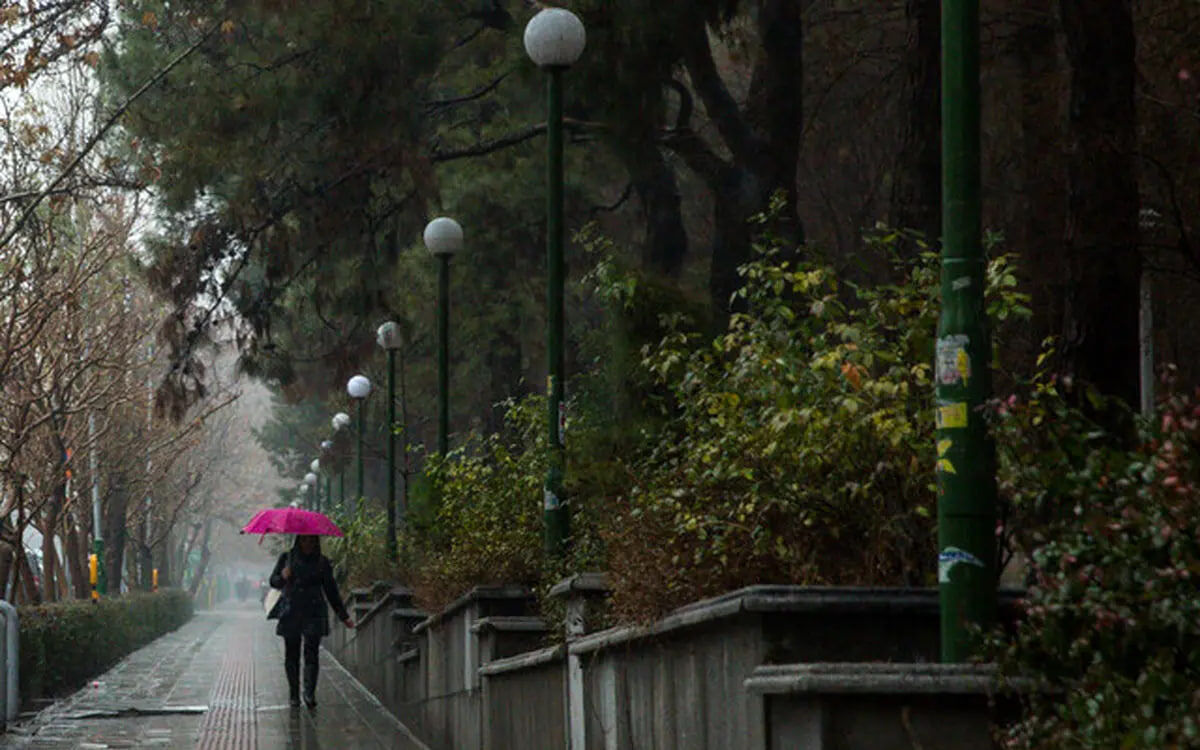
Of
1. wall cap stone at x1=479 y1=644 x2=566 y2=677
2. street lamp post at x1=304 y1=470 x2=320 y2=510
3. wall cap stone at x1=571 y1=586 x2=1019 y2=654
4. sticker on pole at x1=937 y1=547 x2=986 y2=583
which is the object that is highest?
street lamp post at x1=304 y1=470 x2=320 y2=510

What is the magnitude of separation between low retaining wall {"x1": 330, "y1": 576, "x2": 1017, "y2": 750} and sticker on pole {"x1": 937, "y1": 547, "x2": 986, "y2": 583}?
0.34 meters

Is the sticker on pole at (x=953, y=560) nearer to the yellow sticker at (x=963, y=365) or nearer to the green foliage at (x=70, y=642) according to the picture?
the yellow sticker at (x=963, y=365)

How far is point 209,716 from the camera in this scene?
20812 mm

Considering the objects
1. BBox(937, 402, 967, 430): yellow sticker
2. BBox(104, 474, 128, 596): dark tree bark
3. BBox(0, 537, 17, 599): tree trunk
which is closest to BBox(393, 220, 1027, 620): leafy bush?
BBox(937, 402, 967, 430): yellow sticker

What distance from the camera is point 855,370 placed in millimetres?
7977

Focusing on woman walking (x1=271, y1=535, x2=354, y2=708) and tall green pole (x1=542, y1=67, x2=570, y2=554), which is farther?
woman walking (x1=271, y1=535, x2=354, y2=708)

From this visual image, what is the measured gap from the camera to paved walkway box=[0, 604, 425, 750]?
1722 cm

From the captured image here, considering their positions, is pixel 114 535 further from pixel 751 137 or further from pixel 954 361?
pixel 954 361

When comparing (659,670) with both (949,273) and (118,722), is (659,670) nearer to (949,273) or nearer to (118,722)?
(949,273)

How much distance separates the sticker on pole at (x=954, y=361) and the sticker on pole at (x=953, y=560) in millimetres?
569

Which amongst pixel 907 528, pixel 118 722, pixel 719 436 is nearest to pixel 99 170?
pixel 118 722

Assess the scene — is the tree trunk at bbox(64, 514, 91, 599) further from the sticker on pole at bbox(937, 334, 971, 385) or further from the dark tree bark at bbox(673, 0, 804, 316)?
the sticker on pole at bbox(937, 334, 971, 385)

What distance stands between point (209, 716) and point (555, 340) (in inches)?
334

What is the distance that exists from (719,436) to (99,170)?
547 inches
